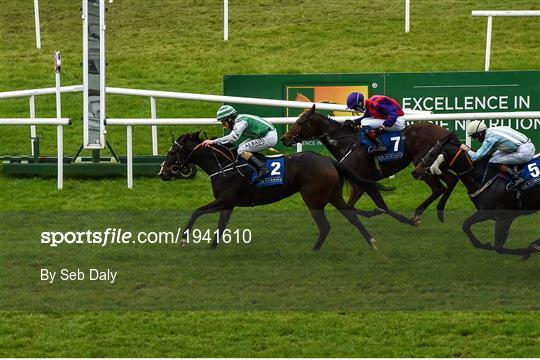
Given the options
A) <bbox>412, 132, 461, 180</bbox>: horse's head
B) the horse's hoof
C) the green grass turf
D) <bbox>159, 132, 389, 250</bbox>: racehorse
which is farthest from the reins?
the horse's hoof

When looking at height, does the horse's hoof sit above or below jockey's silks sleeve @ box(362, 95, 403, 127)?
below

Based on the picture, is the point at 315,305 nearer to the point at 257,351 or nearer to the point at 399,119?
the point at 257,351

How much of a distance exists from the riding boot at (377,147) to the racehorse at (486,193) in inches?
53.2

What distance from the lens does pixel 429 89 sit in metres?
15.4

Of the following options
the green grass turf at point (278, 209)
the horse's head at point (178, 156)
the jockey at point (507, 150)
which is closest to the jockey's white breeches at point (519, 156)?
the jockey at point (507, 150)

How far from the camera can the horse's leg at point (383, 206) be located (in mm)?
12109

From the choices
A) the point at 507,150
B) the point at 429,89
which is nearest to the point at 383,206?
the point at 507,150

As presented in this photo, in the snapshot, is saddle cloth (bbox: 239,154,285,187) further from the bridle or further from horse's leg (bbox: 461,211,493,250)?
horse's leg (bbox: 461,211,493,250)

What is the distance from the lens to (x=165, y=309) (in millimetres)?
10016

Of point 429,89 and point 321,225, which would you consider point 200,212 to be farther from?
point 429,89

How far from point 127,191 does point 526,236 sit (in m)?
4.77

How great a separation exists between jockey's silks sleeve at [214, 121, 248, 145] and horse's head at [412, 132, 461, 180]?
180cm

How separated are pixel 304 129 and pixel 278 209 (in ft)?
3.59

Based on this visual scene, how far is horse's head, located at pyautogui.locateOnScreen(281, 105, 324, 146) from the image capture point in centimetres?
1277
